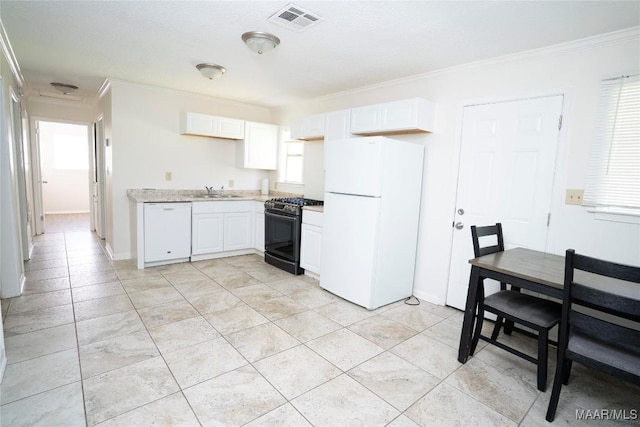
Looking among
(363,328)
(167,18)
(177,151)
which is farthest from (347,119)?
(177,151)

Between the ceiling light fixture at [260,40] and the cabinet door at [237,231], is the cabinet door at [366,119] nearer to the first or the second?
the ceiling light fixture at [260,40]

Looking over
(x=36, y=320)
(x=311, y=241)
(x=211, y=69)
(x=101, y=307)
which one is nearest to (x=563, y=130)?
(x=311, y=241)

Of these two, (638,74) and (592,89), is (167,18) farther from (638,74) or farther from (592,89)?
(638,74)

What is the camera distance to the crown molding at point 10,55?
9.17ft

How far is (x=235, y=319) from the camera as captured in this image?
2.83m

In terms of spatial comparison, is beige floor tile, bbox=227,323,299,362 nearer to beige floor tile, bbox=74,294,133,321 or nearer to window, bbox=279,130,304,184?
beige floor tile, bbox=74,294,133,321

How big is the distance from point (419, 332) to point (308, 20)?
2607 mm

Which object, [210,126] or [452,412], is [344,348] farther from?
[210,126]

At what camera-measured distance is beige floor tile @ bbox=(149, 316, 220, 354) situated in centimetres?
238

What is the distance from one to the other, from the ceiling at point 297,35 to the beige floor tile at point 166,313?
2387 mm

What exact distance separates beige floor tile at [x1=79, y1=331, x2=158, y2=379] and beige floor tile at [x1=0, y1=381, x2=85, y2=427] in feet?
0.58

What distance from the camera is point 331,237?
3.47 meters

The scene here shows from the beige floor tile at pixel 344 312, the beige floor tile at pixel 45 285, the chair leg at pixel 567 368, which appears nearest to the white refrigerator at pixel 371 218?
the beige floor tile at pixel 344 312

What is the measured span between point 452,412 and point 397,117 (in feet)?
8.38
